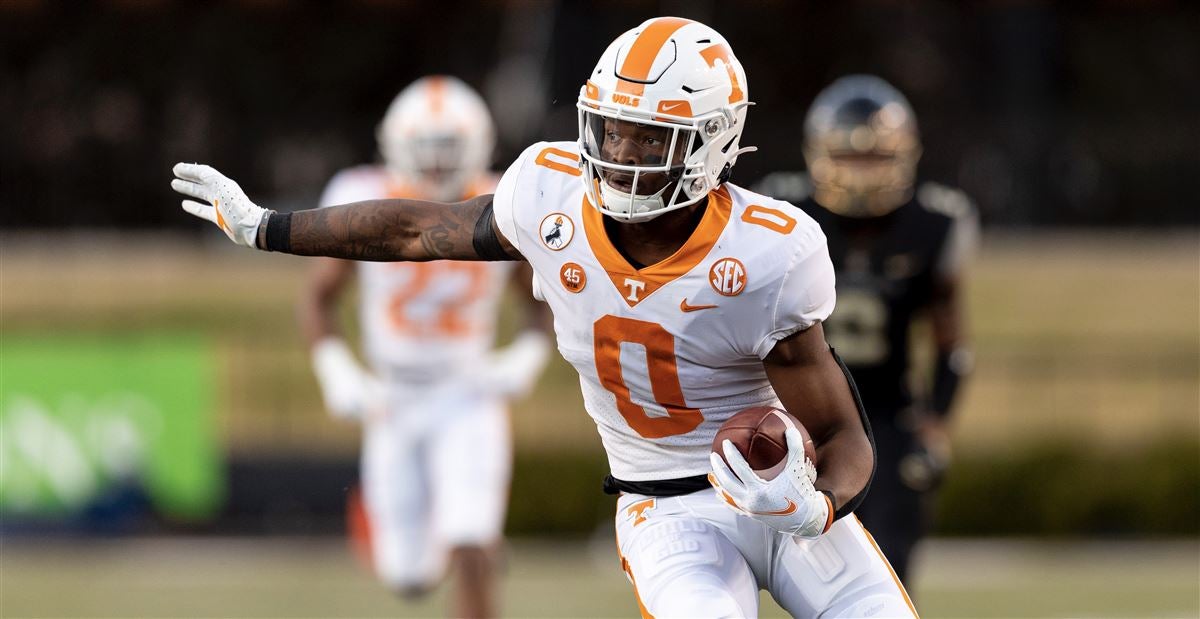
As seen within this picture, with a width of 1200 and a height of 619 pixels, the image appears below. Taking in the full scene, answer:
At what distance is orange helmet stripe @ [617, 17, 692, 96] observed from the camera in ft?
13.2

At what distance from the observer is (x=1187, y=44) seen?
20.9 metres

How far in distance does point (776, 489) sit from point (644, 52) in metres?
0.99

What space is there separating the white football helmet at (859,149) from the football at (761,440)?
2.31 metres

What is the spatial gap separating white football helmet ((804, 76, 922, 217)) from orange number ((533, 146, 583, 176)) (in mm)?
1948

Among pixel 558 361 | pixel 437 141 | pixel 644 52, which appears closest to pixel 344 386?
pixel 437 141

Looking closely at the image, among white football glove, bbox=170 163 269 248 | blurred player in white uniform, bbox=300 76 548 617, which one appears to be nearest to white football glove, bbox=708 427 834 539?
white football glove, bbox=170 163 269 248

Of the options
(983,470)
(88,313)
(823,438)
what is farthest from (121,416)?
(823,438)

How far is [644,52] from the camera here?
4.09 metres

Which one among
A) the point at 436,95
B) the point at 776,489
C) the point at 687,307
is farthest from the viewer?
the point at 436,95

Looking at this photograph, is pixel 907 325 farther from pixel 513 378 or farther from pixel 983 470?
pixel 983 470

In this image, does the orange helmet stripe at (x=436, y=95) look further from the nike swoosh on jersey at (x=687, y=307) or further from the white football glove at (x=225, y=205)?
the nike swoosh on jersey at (x=687, y=307)

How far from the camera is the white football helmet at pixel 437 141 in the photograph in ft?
24.0

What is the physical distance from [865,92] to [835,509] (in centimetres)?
250

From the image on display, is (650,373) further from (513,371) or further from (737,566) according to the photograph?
(513,371)
